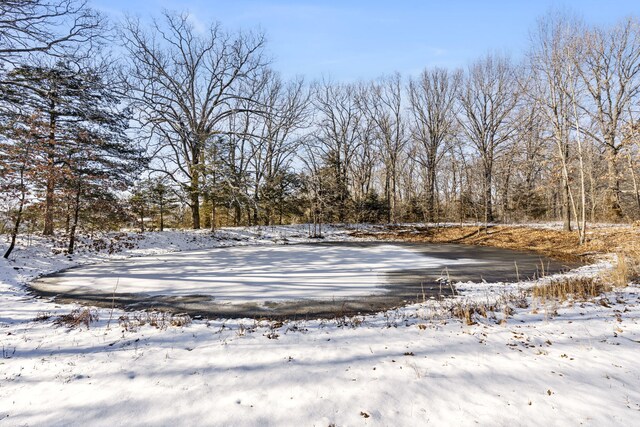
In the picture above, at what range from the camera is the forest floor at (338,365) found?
264 cm

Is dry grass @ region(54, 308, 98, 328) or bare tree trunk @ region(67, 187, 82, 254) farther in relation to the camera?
bare tree trunk @ region(67, 187, 82, 254)

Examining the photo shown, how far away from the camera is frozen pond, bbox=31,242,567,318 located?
6102 mm

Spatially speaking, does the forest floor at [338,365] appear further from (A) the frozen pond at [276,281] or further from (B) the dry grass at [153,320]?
(A) the frozen pond at [276,281]

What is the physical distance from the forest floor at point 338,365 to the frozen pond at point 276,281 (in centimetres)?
73

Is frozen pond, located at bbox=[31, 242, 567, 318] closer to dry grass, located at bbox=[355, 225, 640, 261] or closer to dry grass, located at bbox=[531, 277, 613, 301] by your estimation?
dry grass, located at bbox=[531, 277, 613, 301]

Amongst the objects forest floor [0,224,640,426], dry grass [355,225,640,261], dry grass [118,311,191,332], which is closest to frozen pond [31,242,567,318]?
dry grass [118,311,191,332]

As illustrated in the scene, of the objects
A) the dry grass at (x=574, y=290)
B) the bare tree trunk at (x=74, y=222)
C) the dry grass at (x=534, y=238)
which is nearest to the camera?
the dry grass at (x=574, y=290)

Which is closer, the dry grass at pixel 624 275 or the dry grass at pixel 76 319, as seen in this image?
the dry grass at pixel 76 319

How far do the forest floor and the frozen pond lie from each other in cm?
73

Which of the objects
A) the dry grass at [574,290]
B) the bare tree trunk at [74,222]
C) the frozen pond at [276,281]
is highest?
the bare tree trunk at [74,222]

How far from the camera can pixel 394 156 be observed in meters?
29.7

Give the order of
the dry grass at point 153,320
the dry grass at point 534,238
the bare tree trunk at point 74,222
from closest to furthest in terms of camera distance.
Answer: the dry grass at point 153,320
the dry grass at point 534,238
the bare tree trunk at point 74,222

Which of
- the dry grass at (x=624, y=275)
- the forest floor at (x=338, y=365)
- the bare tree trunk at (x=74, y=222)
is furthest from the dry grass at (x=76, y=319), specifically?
the dry grass at (x=624, y=275)

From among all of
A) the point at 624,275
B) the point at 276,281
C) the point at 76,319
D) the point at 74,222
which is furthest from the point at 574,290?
the point at 74,222
